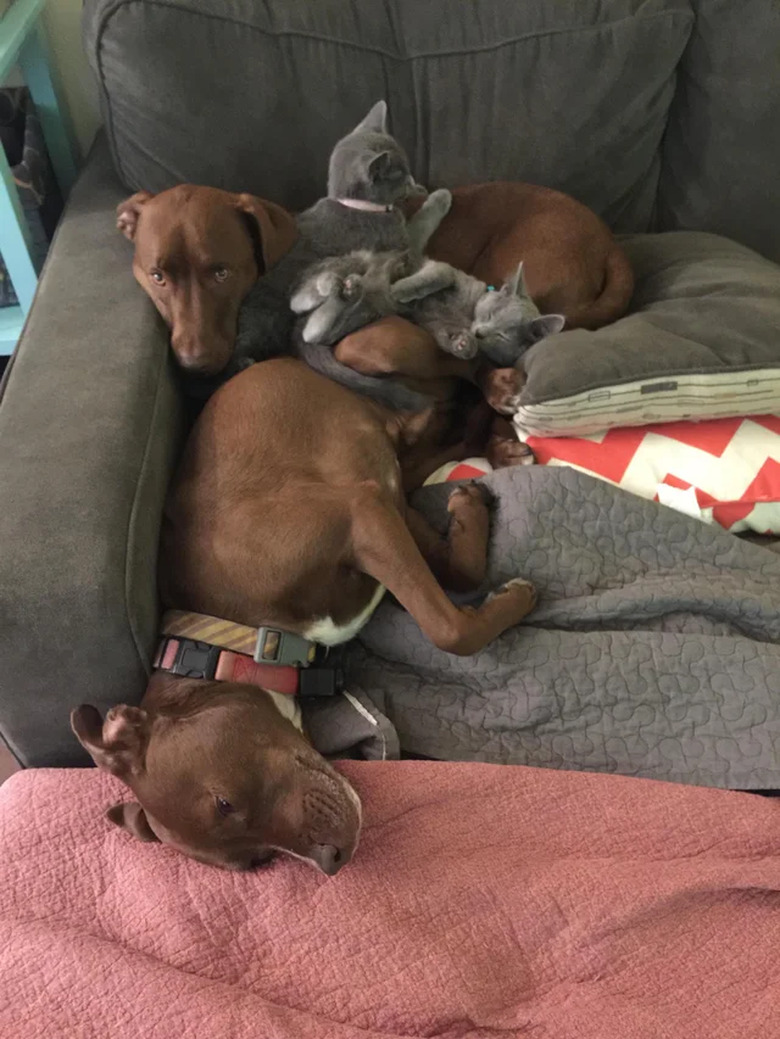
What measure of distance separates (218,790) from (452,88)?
68.2 inches

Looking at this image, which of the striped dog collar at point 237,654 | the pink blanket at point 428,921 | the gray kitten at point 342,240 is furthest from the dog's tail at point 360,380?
the pink blanket at point 428,921

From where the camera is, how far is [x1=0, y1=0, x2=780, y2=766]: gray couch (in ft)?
4.60

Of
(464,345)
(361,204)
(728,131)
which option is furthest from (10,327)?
(728,131)

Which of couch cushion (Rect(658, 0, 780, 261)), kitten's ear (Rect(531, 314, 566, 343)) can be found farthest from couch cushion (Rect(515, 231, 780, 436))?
couch cushion (Rect(658, 0, 780, 261))

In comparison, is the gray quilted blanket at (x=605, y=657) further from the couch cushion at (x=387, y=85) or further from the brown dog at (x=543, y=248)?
the couch cushion at (x=387, y=85)

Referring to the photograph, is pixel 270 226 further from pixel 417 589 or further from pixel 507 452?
pixel 417 589

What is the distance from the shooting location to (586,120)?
2.11 metres

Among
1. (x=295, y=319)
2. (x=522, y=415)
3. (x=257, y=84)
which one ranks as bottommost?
(x=522, y=415)

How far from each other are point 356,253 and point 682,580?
3.23 ft

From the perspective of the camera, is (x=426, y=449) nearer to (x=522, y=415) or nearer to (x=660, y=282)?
(x=522, y=415)

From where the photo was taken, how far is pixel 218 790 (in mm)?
1267

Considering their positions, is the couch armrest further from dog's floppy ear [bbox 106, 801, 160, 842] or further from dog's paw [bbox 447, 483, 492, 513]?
dog's paw [bbox 447, 483, 492, 513]

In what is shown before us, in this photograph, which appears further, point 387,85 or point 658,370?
point 387,85

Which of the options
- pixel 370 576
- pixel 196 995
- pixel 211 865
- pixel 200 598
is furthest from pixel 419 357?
pixel 196 995
